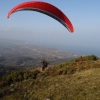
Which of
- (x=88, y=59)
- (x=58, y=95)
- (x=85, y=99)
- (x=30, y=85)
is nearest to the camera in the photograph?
(x=85, y=99)

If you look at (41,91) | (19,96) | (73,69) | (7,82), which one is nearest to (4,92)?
(19,96)

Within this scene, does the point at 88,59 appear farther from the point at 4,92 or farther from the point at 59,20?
the point at 4,92

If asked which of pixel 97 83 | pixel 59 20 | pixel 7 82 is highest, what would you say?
pixel 59 20

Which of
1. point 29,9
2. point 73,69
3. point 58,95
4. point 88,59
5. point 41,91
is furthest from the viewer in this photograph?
point 88,59

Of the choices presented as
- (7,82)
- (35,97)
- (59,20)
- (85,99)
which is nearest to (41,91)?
(35,97)

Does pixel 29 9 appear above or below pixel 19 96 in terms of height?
above

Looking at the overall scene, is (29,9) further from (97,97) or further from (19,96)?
(97,97)

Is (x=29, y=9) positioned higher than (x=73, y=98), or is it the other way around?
(x=29, y=9)

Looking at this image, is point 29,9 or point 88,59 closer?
point 29,9

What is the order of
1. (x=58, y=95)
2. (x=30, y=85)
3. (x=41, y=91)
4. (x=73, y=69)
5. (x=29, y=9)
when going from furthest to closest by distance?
(x=73, y=69), (x=29, y=9), (x=30, y=85), (x=41, y=91), (x=58, y=95)
